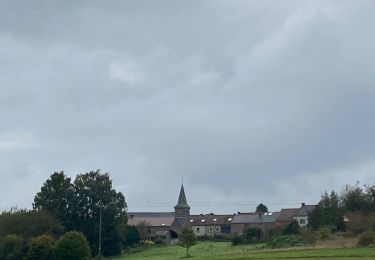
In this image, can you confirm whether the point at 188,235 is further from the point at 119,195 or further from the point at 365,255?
the point at 365,255

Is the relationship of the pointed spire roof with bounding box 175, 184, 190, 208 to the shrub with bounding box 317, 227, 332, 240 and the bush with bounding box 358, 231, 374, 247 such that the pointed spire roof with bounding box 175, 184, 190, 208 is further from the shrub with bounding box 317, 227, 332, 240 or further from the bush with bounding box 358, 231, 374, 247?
the bush with bounding box 358, 231, 374, 247

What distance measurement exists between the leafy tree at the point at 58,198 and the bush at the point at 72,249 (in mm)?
28358

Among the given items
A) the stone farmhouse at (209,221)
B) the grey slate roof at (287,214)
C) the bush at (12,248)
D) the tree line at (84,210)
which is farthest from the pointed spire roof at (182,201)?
the bush at (12,248)

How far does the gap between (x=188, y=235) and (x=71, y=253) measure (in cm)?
1401

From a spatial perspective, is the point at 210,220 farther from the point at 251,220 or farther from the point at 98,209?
the point at 98,209

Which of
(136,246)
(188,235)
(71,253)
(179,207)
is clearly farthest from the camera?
(179,207)

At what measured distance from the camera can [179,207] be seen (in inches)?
7175

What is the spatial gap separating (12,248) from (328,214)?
121 feet

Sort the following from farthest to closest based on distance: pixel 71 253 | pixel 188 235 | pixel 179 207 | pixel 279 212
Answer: pixel 179 207 < pixel 279 212 < pixel 188 235 < pixel 71 253

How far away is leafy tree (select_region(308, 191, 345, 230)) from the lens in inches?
3583

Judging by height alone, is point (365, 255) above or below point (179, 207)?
below

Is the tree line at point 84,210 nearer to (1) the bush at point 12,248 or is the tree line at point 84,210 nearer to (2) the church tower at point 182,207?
(1) the bush at point 12,248

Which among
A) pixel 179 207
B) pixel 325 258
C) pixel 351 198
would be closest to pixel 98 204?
pixel 351 198

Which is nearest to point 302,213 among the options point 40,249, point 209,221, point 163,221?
point 209,221
